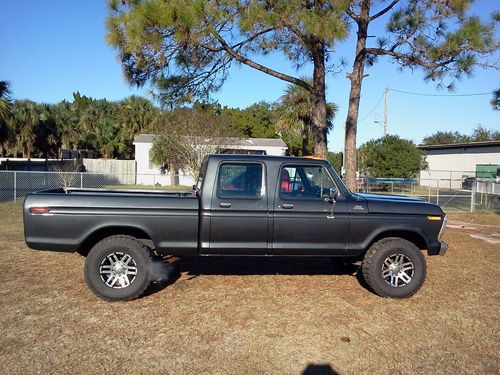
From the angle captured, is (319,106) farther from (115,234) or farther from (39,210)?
(39,210)

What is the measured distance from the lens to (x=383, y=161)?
34656mm

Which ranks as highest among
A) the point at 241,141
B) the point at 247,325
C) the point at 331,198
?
the point at 241,141

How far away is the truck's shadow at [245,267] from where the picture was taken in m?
6.69

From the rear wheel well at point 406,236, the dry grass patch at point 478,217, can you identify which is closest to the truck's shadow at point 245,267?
the rear wheel well at point 406,236

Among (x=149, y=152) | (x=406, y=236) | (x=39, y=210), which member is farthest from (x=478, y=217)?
(x=149, y=152)

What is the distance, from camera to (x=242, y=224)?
559cm

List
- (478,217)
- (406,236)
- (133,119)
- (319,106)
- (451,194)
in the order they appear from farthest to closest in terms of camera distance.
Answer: (133,119) < (451,194) < (478,217) < (319,106) < (406,236)

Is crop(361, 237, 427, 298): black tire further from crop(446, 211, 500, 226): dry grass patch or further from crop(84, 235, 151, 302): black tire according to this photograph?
crop(446, 211, 500, 226): dry grass patch

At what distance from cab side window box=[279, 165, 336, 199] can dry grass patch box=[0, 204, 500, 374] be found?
133cm

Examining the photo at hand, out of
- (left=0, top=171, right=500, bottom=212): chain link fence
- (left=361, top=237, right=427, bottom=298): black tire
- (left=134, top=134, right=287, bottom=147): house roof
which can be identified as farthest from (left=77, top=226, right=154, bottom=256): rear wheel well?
(left=134, top=134, right=287, bottom=147): house roof

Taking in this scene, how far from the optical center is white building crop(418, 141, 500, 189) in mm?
42562

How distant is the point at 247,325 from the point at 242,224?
129cm

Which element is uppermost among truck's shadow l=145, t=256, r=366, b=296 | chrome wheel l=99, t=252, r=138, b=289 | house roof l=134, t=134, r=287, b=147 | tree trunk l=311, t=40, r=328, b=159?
house roof l=134, t=134, r=287, b=147

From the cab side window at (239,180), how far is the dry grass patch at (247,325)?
1327 mm
